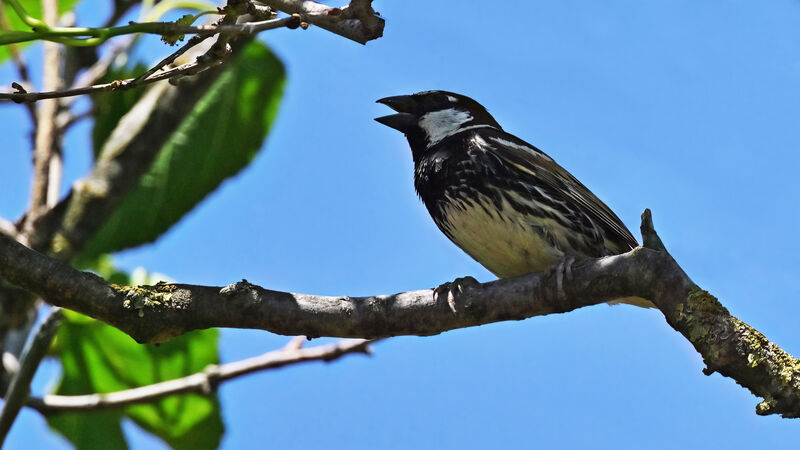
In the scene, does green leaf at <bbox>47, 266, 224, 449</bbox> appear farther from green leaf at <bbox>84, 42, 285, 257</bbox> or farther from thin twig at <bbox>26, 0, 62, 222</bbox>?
thin twig at <bbox>26, 0, 62, 222</bbox>

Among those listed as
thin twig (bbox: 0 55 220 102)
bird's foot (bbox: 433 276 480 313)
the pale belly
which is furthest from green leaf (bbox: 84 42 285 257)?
thin twig (bbox: 0 55 220 102)

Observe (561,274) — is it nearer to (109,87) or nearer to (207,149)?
(109,87)

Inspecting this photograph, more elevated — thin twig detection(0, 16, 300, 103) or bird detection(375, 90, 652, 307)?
bird detection(375, 90, 652, 307)

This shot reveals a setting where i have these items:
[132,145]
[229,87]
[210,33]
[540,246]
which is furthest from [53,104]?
[210,33]

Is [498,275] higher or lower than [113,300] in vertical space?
higher

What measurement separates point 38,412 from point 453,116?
2.73 metres

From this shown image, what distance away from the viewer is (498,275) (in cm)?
529

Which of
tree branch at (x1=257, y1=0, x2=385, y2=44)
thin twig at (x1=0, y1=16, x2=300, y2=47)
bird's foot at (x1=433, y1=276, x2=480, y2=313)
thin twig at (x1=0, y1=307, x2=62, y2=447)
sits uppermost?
tree branch at (x1=257, y1=0, x2=385, y2=44)

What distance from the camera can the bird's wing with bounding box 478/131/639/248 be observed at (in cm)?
519

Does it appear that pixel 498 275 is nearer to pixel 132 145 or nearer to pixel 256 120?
pixel 256 120

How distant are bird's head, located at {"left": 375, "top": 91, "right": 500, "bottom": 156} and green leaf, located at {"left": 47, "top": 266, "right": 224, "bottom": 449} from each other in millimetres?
1522

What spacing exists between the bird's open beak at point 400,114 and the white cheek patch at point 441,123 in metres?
0.07

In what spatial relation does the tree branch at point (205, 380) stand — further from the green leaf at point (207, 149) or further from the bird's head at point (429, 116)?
the bird's head at point (429, 116)

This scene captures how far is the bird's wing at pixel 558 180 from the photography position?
5191 millimetres
